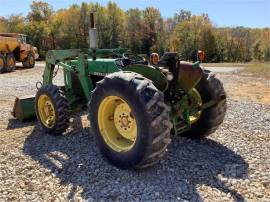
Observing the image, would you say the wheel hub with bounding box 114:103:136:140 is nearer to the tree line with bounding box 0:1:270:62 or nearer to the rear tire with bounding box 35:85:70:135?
the rear tire with bounding box 35:85:70:135

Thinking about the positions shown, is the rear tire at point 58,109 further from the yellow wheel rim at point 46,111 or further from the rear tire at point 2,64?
the rear tire at point 2,64

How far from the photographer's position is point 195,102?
5.66m

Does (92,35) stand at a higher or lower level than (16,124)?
higher

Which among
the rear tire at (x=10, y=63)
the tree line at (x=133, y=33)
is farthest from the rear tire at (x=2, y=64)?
the tree line at (x=133, y=33)

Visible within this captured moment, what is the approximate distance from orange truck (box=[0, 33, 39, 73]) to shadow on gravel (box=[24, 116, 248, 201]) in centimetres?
1629

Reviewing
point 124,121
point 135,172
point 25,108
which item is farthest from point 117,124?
point 25,108

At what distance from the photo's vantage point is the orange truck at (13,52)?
21.4 meters

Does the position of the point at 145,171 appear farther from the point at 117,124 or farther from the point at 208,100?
the point at 208,100

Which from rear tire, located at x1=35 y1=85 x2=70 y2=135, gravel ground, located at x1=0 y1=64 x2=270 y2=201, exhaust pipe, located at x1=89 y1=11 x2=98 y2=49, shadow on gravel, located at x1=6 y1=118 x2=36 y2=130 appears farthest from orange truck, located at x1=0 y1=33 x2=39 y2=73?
exhaust pipe, located at x1=89 y1=11 x2=98 y2=49

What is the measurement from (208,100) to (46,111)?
2930mm

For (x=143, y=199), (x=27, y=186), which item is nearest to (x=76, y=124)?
(x=27, y=186)

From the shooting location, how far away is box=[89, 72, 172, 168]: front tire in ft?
14.2

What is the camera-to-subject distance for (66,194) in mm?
4344

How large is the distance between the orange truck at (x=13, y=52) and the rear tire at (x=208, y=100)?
17.5 m
